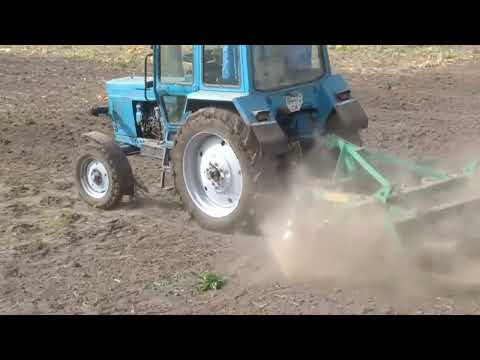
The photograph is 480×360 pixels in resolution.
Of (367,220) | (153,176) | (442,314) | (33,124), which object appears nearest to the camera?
(442,314)

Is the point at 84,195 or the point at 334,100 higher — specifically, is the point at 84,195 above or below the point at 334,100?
below

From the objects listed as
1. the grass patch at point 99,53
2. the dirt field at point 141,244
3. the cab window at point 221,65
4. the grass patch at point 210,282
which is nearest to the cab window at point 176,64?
the cab window at point 221,65

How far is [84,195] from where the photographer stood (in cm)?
777

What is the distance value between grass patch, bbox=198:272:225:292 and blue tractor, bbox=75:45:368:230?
0.95m

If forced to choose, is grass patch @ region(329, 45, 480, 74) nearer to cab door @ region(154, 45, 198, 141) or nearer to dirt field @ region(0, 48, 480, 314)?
dirt field @ region(0, 48, 480, 314)

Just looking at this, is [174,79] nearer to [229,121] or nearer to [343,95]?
[229,121]

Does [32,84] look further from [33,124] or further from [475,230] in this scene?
[475,230]

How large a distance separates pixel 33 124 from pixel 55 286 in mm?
5757

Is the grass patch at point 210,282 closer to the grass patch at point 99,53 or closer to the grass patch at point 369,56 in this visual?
the grass patch at point 369,56

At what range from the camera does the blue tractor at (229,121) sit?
248 inches

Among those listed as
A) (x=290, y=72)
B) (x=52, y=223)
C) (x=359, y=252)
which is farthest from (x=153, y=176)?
(x=359, y=252)

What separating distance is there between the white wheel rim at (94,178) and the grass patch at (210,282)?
90.0 inches

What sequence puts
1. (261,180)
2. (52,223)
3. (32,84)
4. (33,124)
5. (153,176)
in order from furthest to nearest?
(32,84), (33,124), (153,176), (52,223), (261,180)

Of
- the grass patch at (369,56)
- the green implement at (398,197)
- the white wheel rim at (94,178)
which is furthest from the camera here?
the grass patch at (369,56)
